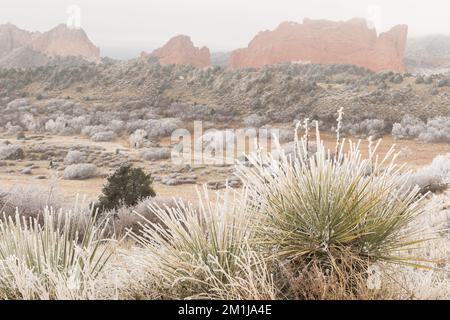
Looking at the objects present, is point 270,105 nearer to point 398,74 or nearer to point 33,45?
point 398,74

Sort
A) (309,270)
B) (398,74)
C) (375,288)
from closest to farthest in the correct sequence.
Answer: (375,288) → (309,270) → (398,74)

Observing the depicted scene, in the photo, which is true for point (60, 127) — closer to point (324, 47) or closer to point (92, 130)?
point (92, 130)

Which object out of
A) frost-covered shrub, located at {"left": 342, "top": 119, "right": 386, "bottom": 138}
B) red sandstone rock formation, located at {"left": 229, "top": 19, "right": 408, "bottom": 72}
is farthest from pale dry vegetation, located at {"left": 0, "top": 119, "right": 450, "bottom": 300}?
red sandstone rock formation, located at {"left": 229, "top": 19, "right": 408, "bottom": 72}

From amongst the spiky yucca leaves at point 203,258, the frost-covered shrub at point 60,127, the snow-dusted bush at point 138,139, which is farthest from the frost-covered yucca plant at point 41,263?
the frost-covered shrub at point 60,127

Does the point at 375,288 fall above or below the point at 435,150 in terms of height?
above

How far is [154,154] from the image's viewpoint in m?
15.3

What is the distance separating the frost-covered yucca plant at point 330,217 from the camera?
8.89ft

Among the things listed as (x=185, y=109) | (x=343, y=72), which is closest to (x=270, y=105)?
(x=185, y=109)

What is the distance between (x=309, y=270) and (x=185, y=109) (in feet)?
56.2

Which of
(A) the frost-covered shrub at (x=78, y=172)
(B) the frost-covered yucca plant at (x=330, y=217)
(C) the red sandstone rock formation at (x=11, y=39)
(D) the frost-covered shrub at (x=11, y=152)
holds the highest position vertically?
(C) the red sandstone rock formation at (x=11, y=39)

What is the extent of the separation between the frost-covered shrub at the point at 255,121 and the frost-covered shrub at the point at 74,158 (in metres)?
6.15

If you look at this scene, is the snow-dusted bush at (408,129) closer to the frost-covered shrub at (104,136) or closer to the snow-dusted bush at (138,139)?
the snow-dusted bush at (138,139)

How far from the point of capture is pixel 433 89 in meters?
19.7

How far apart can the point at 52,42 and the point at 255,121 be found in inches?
482
